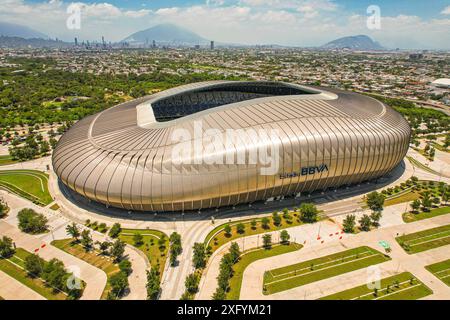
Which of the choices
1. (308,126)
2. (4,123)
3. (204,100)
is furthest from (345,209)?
(4,123)

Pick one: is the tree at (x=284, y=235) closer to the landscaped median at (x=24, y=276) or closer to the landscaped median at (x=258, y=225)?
the landscaped median at (x=258, y=225)

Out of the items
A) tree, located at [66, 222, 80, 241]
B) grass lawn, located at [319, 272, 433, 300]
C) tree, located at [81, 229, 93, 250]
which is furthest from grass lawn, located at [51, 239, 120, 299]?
grass lawn, located at [319, 272, 433, 300]

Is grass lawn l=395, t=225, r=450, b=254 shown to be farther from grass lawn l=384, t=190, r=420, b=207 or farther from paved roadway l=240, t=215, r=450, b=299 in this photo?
grass lawn l=384, t=190, r=420, b=207

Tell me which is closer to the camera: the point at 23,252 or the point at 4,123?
the point at 23,252

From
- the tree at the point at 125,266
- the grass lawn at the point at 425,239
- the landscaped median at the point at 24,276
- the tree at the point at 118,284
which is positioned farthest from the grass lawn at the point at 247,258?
the landscaped median at the point at 24,276
